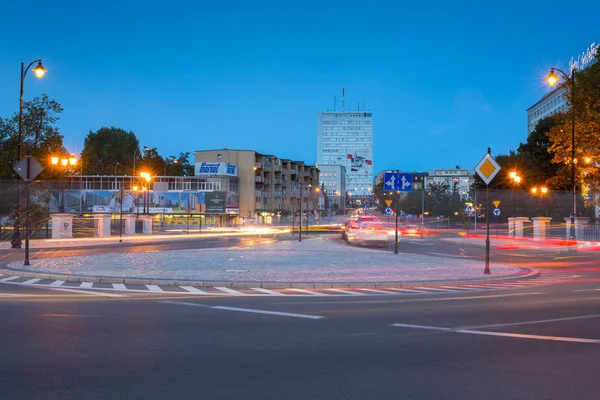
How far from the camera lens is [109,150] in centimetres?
12031

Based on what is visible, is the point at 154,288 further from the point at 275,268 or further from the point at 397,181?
the point at 397,181

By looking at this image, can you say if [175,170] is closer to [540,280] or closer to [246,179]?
[246,179]

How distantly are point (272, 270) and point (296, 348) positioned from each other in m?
11.1

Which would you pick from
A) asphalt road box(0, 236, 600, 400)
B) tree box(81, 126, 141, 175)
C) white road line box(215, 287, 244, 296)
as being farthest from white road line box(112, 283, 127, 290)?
tree box(81, 126, 141, 175)

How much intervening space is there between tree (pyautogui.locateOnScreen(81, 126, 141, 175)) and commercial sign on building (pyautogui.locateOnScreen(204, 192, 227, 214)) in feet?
103

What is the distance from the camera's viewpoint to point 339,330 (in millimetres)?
8992

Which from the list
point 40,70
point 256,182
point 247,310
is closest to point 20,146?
point 40,70

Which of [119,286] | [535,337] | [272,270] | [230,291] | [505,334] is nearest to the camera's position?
[535,337]

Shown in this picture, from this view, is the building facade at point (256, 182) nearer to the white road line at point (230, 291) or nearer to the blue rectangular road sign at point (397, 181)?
the blue rectangular road sign at point (397, 181)

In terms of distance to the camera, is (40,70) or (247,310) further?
(40,70)

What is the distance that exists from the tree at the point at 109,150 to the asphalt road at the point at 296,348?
108664 millimetres

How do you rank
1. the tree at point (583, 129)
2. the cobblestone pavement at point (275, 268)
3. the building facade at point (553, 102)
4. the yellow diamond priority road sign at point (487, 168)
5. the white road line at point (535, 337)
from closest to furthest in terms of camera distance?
the white road line at point (535, 337) → the cobblestone pavement at point (275, 268) → the yellow diamond priority road sign at point (487, 168) → the tree at point (583, 129) → the building facade at point (553, 102)

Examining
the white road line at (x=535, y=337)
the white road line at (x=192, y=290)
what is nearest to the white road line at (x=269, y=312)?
the white road line at (x=192, y=290)

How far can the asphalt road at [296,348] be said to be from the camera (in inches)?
227
